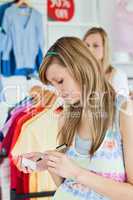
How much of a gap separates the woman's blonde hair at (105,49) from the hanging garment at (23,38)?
25cm

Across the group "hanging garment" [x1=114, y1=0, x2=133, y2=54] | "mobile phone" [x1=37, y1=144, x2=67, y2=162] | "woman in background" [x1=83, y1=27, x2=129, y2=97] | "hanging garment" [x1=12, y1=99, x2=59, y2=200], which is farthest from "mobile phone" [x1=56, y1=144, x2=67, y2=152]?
"hanging garment" [x1=114, y1=0, x2=133, y2=54]

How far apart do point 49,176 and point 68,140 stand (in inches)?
11.0

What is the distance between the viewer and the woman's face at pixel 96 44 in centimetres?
167

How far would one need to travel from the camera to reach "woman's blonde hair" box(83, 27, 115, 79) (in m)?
1.69

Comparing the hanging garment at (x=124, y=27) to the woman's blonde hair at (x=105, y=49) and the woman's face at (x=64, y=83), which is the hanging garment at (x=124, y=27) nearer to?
the woman's blonde hair at (x=105, y=49)

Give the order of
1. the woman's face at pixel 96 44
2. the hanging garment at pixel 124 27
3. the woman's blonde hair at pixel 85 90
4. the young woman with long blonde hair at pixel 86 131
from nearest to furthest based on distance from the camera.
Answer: the young woman with long blonde hair at pixel 86 131 < the woman's blonde hair at pixel 85 90 < the woman's face at pixel 96 44 < the hanging garment at pixel 124 27

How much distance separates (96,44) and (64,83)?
304 mm

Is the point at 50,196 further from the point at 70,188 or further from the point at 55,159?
the point at 55,159

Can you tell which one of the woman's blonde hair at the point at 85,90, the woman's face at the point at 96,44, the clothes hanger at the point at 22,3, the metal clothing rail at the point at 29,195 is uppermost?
the clothes hanger at the point at 22,3

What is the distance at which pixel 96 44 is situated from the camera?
1.73 metres

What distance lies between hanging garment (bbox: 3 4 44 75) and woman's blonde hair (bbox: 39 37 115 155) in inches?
5.9

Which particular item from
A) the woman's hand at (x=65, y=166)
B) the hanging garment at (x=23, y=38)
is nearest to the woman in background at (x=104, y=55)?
the hanging garment at (x=23, y=38)

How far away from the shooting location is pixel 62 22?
1.75 m

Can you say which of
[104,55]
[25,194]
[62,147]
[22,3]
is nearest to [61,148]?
[62,147]
